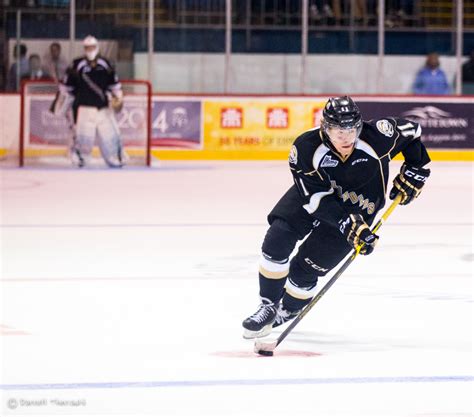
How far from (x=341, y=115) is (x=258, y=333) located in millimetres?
872

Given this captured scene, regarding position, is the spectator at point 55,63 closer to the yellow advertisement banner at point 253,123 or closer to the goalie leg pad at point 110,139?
Result: the goalie leg pad at point 110,139

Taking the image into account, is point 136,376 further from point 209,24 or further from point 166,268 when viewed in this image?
point 209,24

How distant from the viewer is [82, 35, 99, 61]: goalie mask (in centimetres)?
1219

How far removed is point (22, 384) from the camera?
363 cm

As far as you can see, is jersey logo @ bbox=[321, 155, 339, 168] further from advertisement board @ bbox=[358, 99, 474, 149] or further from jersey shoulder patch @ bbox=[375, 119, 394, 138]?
advertisement board @ bbox=[358, 99, 474, 149]

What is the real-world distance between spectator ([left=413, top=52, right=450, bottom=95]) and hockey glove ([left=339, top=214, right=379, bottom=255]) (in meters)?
9.81

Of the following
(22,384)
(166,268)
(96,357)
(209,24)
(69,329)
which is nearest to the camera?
(22,384)

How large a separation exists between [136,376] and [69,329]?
906 mm

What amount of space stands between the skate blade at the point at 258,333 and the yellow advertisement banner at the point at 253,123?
8956mm

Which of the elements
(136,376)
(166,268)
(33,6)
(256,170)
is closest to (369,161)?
(136,376)

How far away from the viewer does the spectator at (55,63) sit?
1294 cm

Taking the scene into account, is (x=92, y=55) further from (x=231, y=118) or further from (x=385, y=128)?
(x=385, y=128)

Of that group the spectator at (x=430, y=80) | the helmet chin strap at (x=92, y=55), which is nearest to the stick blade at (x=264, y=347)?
the helmet chin strap at (x=92, y=55)

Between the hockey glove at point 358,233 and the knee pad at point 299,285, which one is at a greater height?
the hockey glove at point 358,233
